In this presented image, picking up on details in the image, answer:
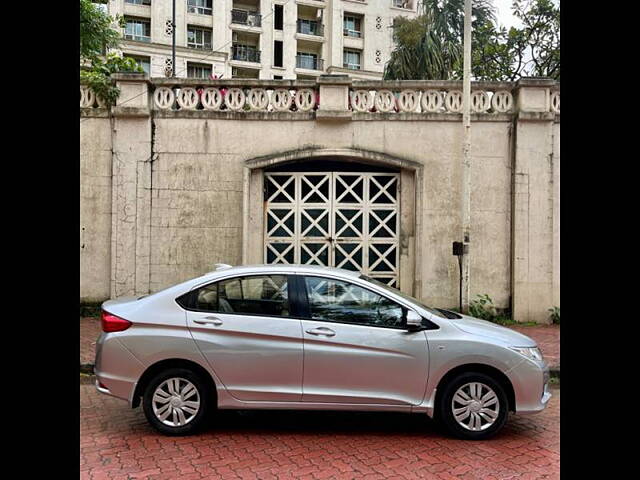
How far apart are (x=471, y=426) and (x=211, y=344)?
2.50 m

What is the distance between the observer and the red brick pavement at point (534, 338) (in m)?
7.50

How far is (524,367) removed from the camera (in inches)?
186

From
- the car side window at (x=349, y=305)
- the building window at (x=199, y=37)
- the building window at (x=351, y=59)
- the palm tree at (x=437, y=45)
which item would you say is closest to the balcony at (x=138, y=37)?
the building window at (x=199, y=37)

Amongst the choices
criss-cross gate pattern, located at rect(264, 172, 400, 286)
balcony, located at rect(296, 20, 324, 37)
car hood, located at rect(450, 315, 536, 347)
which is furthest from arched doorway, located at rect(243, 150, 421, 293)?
balcony, located at rect(296, 20, 324, 37)

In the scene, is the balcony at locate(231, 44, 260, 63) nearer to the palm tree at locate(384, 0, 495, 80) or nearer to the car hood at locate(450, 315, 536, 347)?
the palm tree at locate(384, 0, 495, 80)

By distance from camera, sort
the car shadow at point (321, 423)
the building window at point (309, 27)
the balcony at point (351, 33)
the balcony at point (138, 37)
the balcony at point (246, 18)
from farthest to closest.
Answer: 1. the building window at point (309, 27)
2. the balcony at point (351, 33)
3. the balcony at point (246, 18)
4. the balcony at point (138, 37)
5. the car shadow at point (321, 423)

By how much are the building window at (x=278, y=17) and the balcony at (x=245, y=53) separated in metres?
2.66

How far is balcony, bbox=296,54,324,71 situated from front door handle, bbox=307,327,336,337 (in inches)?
1553

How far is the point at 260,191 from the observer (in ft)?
33.6

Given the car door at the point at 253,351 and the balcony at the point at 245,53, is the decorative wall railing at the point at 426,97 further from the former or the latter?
the balcony at the point at 245,53

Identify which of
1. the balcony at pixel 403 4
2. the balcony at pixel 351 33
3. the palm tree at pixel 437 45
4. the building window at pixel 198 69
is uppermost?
the balcony at pixel 403 4

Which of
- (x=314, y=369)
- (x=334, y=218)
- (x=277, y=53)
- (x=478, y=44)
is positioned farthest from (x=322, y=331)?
(x=277, y=53)
